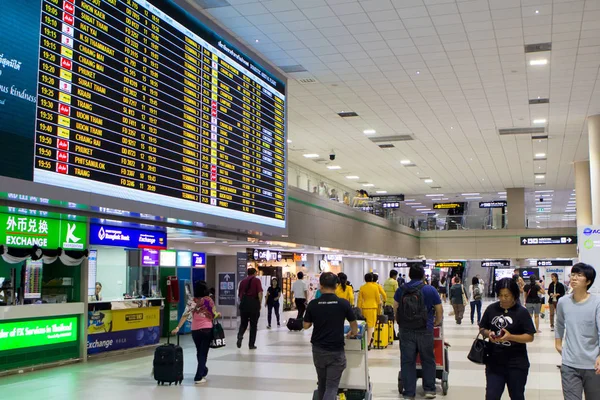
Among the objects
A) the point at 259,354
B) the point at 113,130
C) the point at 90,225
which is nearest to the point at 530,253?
the point at 259,354

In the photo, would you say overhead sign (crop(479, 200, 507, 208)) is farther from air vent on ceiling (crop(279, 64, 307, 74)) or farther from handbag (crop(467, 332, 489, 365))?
handbag (crop(467, 332, 489, 365))

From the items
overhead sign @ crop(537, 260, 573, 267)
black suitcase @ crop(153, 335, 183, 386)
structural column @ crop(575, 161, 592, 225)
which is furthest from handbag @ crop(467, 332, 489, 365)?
overhead sign @ crop(537, 260, 573, 267)

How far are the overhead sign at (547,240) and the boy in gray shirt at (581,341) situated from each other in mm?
30641

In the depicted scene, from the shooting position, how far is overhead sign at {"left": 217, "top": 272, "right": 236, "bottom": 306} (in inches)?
752

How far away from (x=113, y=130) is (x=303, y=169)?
788 inches

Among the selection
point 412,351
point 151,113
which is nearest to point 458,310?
point 412,351

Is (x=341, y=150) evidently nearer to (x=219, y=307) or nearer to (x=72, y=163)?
(x=219, y=307)

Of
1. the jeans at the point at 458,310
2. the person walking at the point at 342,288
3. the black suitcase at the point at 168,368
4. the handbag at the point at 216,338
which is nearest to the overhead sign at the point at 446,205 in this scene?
the jeans at the point at 458,310

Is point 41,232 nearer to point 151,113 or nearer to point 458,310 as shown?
point 151,113

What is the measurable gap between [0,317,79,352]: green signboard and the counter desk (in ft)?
1.68

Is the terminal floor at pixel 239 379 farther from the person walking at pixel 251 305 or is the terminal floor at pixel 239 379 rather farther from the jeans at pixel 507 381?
the jeans at pixel 507 381

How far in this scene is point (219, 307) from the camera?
19.2m

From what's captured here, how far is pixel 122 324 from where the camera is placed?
12.9m

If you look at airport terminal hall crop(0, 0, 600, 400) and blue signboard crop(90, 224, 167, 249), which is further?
blue signboard crop(90, 224, 167, 249)
